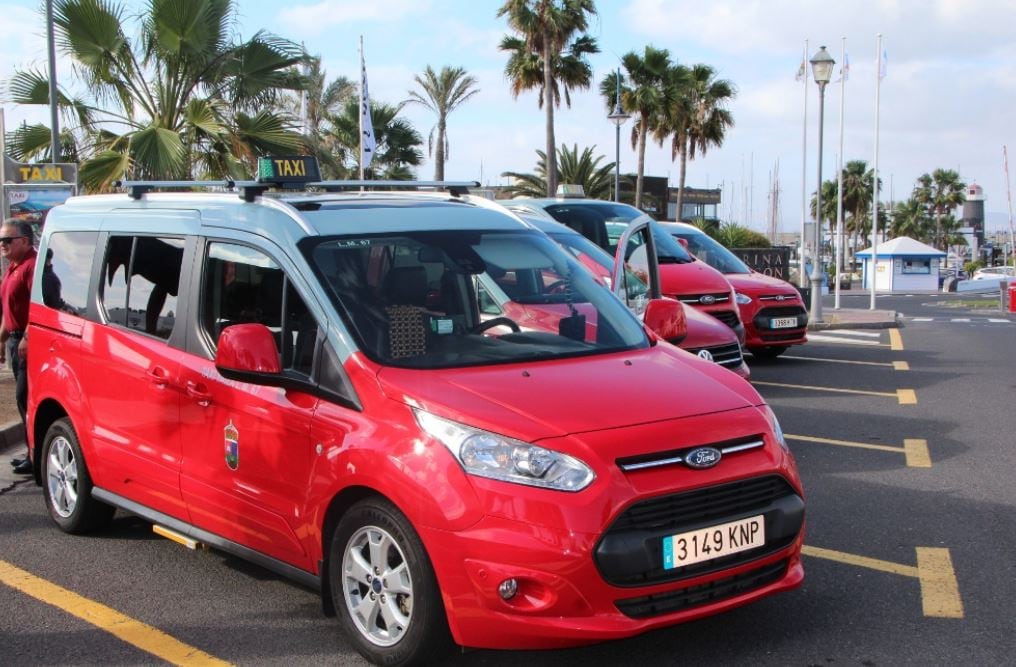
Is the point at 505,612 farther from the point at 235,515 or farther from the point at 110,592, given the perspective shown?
the point at 110,592

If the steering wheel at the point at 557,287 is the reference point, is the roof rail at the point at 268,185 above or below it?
above

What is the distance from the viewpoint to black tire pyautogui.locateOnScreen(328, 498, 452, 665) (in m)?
4.21

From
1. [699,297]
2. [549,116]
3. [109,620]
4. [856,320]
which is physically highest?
[549,116]

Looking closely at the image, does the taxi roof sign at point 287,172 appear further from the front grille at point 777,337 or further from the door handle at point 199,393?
the front grille at point 777,337

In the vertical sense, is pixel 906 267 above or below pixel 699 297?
below

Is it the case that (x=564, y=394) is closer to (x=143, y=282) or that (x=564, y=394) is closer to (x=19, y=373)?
(x=143, y=282)

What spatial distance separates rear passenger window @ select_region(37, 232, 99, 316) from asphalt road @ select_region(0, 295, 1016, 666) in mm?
1357

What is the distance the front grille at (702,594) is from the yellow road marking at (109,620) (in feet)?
5.57

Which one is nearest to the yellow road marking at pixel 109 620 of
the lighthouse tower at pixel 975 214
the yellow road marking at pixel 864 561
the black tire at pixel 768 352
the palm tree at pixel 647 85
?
the yellow road marking at pixel 864 561

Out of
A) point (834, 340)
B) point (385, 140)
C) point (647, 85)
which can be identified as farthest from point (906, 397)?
point (647, 85)

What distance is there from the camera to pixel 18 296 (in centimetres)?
817

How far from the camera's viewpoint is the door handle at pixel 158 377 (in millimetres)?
5626

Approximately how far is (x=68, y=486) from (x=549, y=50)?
39.9m

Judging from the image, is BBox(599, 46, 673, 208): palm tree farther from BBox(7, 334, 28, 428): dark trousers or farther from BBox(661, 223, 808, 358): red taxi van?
BBox(7, 334, 28, 428): dark trousers
